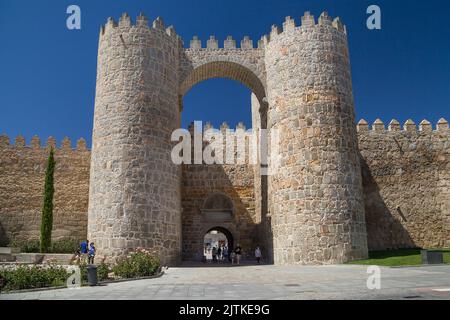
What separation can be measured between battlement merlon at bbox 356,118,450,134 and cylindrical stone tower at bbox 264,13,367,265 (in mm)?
5156

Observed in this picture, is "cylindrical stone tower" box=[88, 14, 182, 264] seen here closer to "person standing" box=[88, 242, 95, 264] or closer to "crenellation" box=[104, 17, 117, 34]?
"crenellation" box=[104, 17, 117, 34]

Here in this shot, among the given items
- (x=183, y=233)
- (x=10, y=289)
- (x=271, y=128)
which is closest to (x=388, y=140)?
(x=271, y=128)

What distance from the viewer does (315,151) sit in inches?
687

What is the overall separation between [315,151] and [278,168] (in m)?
1.93

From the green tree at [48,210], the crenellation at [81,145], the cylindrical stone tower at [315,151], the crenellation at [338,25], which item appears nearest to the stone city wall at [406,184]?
the cylindrical stone tower at [315,151]

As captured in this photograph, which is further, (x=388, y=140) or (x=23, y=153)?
(x=23, y=153)

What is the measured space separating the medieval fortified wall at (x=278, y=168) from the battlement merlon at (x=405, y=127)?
6 centimetres

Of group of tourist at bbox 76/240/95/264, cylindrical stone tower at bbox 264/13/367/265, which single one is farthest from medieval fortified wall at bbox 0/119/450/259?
group of tourist at bbox 76/240/95/264

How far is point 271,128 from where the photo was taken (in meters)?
19.5

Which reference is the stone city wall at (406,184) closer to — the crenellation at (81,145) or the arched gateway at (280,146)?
the arched gateway at (280,146)

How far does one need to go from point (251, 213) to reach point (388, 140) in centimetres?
881

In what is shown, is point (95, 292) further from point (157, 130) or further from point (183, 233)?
point (183, 233)

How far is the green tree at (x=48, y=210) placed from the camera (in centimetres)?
2152

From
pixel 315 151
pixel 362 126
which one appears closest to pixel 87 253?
pixel 315 151
